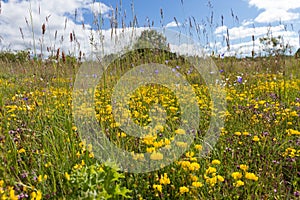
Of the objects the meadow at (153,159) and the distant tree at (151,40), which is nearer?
the meadow at (153,159)

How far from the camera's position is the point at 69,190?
158cm

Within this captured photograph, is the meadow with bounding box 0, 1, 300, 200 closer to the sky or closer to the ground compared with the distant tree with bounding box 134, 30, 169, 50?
closer to the ground

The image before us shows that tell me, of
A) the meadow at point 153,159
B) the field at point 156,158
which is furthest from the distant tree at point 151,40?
the field at point 156,158

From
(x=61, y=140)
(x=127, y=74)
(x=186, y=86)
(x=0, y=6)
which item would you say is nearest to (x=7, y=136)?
(x=61, y=140)

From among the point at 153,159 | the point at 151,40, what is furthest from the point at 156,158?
the point at 151,40

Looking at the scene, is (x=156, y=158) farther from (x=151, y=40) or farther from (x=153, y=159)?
(x=151, y=40)

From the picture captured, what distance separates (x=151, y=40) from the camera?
4.66 meters

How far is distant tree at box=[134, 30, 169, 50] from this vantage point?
177 inches

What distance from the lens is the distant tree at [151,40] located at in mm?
4500

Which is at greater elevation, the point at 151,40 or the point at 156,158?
the point at 151,40

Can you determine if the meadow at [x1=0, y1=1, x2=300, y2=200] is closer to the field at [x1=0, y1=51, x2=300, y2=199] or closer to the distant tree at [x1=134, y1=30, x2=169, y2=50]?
Answer: the field at [x1=0, y1=51, x2=300, y2=199]

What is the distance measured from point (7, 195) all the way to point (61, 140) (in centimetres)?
80

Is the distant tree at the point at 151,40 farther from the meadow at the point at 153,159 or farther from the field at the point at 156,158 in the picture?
the field at the point at 156,158

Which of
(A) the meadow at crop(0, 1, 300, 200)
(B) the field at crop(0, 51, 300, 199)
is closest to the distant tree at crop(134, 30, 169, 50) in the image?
(A) the meadow at crop(0, 1, 300, 200)
